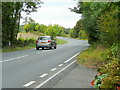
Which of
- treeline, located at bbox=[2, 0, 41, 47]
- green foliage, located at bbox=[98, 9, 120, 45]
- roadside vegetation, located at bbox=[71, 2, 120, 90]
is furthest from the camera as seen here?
treeline, located at bbox=[2, 0, 41, 47]

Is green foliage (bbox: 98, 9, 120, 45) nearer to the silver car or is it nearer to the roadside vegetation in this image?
the roadside vegetation

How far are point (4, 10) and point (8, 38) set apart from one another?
4455 millimetres

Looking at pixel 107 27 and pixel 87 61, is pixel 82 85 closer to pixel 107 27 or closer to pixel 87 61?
pixel 87 61

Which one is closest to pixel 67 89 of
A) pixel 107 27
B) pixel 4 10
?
pixel 107 27

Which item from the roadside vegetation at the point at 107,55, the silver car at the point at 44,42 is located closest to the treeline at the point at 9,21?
the silver car at the point at 44,42

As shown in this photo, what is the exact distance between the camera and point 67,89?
697cm

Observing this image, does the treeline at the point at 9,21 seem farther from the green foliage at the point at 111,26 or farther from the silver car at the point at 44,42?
the green foliage at the point at 111,26

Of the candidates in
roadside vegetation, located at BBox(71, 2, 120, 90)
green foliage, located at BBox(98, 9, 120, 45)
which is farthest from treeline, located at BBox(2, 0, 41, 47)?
green foliage, located at BBox(98, 9, 120, 45)

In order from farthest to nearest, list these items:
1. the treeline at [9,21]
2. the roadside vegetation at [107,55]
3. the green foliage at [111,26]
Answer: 1. the treeline at [9,21]
2. the green foliage at [111,26]
3. the roadside vegetation at [107,55]

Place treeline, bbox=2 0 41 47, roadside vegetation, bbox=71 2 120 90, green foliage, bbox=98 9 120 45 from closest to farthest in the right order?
roadside vegetation, bbox=71 2 120 90
green foliage, bbox=98 9 120 45
treeline, bbox=2 0 41 47

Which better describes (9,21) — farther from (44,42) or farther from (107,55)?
(107,55)

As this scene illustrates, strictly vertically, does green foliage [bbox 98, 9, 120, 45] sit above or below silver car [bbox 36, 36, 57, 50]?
above

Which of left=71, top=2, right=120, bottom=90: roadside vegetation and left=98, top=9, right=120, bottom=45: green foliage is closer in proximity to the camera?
left=71, top=2, right=120, bottom=90: roadside vegetation

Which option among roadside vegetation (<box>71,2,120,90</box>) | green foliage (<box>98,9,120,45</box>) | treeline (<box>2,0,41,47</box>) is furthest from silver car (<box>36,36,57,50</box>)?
green foliage (<box>98,9,120,45</box>)
